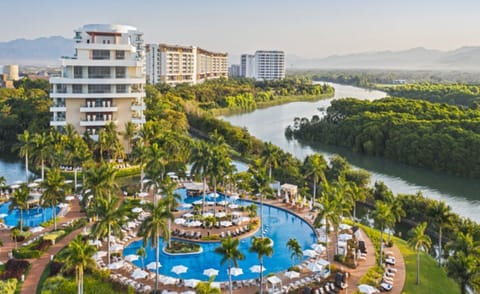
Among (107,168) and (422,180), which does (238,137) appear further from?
(107,168)

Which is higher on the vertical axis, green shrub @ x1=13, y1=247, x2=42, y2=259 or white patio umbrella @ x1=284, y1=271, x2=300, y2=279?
green shrub @ x1=13, y1=247, x2=42, y2=259

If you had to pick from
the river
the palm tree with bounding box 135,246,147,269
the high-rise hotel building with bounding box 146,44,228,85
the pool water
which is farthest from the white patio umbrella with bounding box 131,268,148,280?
the high-rise hotel building with bounding box 146,44,228,85

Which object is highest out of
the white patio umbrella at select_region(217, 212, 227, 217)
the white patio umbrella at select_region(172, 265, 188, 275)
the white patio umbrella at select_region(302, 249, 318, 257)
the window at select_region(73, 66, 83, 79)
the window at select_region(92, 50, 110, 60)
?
the window at select_region(92, 50, 110, 60)

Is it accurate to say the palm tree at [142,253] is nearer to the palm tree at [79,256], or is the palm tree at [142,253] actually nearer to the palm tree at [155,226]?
the palm tree at [155,226]

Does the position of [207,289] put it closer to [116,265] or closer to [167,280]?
[167,280]

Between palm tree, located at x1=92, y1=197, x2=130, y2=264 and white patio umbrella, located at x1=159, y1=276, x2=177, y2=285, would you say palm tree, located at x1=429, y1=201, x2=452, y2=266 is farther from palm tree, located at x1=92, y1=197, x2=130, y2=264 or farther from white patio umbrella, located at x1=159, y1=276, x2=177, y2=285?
palm tree, located at x1=92, y1=197, x2=130, y2=264

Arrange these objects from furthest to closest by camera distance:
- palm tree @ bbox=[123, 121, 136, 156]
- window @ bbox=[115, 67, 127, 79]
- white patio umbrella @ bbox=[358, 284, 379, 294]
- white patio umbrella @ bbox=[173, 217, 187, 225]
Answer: window @ bbox=[115, 67, 127, 79] → palm tree @ bbox=[123, 121, 136, 156] → white patio umbrella @ bbox=[173, 217, 187, 225] → white patio umbrella @ bbox=[358, 284, 379, 294]
